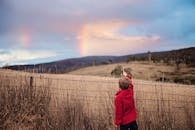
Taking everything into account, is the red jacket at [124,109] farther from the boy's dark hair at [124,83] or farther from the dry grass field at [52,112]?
the dry grass field at [52,112]

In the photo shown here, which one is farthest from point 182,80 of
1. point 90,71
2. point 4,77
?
point 4,77

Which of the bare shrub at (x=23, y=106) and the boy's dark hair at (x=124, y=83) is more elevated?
the boy's dark hair at (x=124, y=83)

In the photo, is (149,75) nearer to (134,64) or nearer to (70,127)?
(134,64)

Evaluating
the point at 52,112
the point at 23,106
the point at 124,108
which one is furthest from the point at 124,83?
the point at 23,106

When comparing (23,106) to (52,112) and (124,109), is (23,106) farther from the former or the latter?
(124,109)

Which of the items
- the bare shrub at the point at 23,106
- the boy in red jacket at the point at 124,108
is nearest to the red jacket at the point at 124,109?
the boy in red jacket at the point at 124,108

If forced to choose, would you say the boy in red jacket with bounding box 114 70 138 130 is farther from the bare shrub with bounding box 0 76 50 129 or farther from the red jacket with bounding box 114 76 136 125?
the bare shrub with bounding box 0 76 50 129

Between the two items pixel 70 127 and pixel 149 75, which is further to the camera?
pixel 149 75

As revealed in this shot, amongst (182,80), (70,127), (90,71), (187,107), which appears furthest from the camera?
(90,71)

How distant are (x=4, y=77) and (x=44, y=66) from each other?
124 centimetres

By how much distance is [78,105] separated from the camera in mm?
10500

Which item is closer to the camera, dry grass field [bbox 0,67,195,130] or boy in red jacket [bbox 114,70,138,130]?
boy in red jacket [bbox 114,70,138,130]

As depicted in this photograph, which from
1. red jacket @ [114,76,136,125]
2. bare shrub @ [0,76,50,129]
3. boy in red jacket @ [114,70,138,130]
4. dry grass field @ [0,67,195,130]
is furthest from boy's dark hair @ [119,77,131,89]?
bare shrub @ [0,76,50,129]

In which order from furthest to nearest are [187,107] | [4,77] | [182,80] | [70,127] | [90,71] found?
1. [90,71]
2. [182,80]
3. [187,107]
4. [4,77]
5. [70,127]
